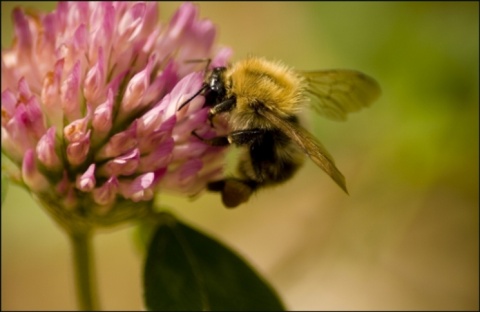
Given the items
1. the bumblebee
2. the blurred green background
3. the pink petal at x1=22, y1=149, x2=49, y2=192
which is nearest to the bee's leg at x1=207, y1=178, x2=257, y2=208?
the bumblebee

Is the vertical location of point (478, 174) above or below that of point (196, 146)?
below

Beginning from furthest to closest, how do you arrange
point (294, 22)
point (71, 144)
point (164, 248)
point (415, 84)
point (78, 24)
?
point (294, 22), point (415, 84), point (164, 248), point (78, 24), point (71, 144)

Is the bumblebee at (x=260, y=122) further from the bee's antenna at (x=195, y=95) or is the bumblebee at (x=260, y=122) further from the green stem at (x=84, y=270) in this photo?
the green stem at (x=84, y=270)

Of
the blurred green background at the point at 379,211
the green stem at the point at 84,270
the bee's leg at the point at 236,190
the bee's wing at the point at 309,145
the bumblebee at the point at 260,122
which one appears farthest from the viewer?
the blurred green background at the point at 379,211

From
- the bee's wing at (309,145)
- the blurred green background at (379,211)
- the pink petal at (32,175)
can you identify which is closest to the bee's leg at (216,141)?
the bee's wing at (309,145)

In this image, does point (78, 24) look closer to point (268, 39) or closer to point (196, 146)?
point (196, 146)

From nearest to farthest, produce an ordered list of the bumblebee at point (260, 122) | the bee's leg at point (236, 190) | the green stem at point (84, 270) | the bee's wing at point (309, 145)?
the bee's wing at point (309, 145)
the bumblebee at point (260, 122)
the bee's leg at point (236, 190)
the green stem at point (84, 270)

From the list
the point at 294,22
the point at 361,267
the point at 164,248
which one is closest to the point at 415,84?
the point at 361,267
